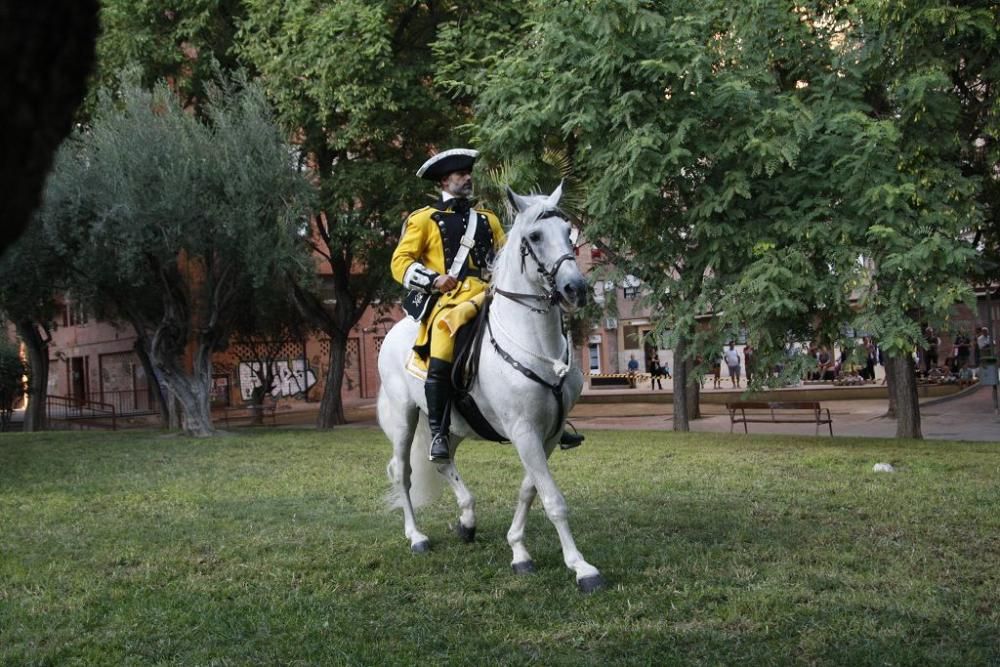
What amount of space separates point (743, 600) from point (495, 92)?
12.5 metres

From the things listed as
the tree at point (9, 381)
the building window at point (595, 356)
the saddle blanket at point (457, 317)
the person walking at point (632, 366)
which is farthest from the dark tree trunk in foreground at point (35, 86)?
the building window at point (595, 356)

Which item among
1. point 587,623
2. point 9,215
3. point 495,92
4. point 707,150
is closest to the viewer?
point 9,215

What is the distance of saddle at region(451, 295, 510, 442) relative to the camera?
7133 millimetres

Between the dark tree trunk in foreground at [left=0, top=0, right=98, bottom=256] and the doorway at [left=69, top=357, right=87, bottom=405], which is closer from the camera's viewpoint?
the dark tree trunk in foreground at [left=0, top=0, right=98, bottom=256]

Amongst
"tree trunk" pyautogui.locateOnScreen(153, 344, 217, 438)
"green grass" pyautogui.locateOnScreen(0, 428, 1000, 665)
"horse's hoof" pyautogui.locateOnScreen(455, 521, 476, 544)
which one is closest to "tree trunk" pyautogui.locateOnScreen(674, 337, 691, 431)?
"green grass" pyautogui.locateOnScreen(0, 428, 1000, 665)

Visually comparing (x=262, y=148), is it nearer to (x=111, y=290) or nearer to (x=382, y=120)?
(x=382, y=120)

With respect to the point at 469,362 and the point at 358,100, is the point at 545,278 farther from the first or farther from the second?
the point at 358,100

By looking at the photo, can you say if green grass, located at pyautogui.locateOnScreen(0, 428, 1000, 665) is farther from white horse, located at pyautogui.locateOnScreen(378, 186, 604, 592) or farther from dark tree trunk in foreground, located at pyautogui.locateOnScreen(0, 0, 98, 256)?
dark tree trunk in foreground, located at pyautogui.locateOnScreen(0, 0, 98, 256)

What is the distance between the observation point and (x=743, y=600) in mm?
5758

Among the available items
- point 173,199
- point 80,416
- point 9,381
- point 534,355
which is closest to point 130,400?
point 80,416

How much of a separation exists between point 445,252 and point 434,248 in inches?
4.4

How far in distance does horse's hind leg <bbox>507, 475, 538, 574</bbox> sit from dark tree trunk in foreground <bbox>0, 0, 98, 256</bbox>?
5.51 metres

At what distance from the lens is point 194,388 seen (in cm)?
2419

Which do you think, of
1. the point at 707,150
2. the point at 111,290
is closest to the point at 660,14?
the point at 707,150
